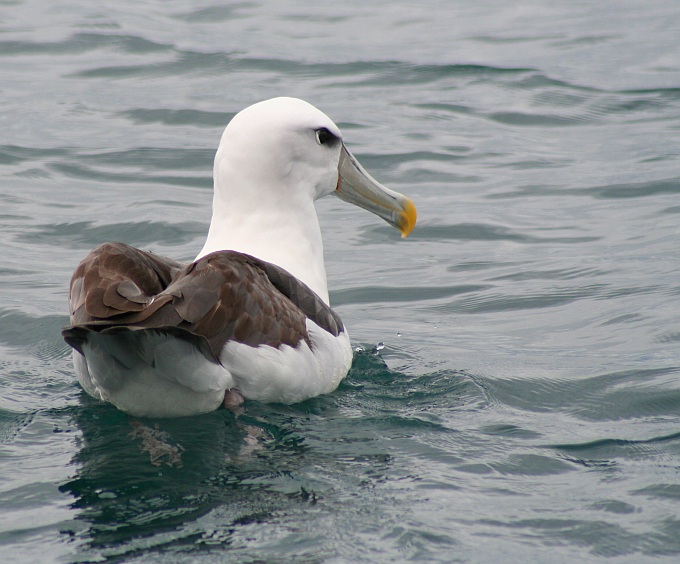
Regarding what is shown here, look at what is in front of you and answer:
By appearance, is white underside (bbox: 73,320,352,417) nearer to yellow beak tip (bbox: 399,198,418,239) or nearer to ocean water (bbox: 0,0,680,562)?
ocean water (bbox: 0,0,680,562)

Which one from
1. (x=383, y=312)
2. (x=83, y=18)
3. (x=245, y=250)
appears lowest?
(x=383, y=312)

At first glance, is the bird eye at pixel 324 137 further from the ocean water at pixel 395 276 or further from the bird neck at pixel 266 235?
the ocean water at pixel 395 276

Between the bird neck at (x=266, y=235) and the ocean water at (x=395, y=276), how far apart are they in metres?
0.77

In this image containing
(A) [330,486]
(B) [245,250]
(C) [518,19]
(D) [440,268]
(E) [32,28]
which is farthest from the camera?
(C) [518,19]

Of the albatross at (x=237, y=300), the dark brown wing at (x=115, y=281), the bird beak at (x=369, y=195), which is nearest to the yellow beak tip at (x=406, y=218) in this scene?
the bird beak at (x=369, y=195)

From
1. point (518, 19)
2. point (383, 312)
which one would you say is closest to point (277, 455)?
point (383, 312)

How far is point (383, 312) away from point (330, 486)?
3662 millimetres

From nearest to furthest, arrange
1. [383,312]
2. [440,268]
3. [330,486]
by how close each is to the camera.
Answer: [330,486] → [383,312] → [440,268]

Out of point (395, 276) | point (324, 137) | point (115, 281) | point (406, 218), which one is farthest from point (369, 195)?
point (115, 281)

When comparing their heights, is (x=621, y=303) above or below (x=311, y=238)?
below

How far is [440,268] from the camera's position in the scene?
399 inches

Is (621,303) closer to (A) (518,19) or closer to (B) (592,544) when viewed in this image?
(B) (592,544)

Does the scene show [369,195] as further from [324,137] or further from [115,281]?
[115,281]

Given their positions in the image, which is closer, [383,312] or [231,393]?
[231,393]
